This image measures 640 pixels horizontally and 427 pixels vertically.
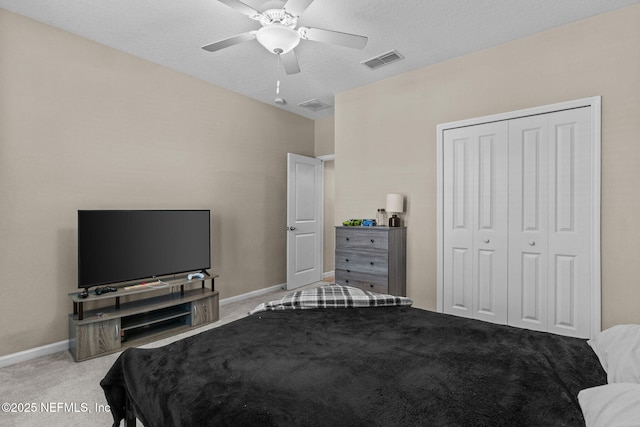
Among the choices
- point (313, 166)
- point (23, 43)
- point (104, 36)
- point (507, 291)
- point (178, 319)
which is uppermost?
point (104, 36)

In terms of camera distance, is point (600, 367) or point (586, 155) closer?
point (600, 367)

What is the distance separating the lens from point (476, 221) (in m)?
3.29

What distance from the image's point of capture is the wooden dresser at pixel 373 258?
3486 mm

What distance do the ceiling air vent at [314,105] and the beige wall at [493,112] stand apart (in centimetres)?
47

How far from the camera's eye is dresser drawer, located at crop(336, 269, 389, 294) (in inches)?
138

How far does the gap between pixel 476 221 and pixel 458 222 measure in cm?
17

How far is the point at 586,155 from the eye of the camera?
272 centimetres

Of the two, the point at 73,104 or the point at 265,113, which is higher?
the point at 265,113

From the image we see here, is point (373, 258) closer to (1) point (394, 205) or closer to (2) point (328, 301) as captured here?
(1) point (394, 205)

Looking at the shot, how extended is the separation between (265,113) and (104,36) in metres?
2.15

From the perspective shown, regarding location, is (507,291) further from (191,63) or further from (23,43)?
(23,43)

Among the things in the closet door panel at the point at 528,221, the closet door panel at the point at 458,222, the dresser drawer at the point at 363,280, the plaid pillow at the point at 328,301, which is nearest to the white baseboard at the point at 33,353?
the plaid pillow at the point at 328,301

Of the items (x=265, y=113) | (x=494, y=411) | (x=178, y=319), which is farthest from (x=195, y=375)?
(x=265, y=113)

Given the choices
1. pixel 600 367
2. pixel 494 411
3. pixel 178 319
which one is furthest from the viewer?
pixel 178 319
